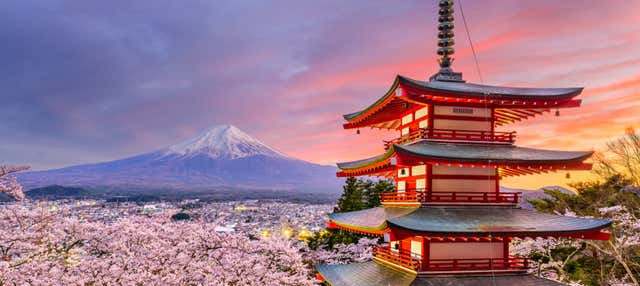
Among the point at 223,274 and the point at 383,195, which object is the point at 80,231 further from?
the point at 383,195

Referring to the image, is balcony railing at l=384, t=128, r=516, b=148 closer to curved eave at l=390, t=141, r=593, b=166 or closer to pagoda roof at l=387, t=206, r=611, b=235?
curved eave at l=390, t=141, r=593, b=166

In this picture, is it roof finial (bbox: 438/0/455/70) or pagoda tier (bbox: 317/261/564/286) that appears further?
roof finial (bbox: 438/0/455/70)

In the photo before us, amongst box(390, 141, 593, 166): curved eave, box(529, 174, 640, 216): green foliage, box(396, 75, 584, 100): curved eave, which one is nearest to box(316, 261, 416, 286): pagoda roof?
box(390, 141, 593, 166): curved eave

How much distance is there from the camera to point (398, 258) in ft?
47.4

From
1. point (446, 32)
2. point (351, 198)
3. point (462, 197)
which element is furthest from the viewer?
point (351, 198)

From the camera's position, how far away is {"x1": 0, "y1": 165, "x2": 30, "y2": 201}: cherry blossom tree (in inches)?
479

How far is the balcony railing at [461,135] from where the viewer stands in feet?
47.1

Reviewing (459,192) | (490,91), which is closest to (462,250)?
(459,192)

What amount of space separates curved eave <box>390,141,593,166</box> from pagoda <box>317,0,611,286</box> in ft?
0.09

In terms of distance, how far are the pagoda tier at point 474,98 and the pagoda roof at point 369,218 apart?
319 cm

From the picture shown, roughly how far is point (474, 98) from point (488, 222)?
3.64 meters

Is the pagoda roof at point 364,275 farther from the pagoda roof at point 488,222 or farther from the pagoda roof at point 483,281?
the pagoda roof at point 488,222

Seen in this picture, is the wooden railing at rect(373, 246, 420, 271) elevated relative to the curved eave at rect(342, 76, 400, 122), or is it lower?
lower

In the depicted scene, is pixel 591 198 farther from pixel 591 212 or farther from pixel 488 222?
pixel 488 222
